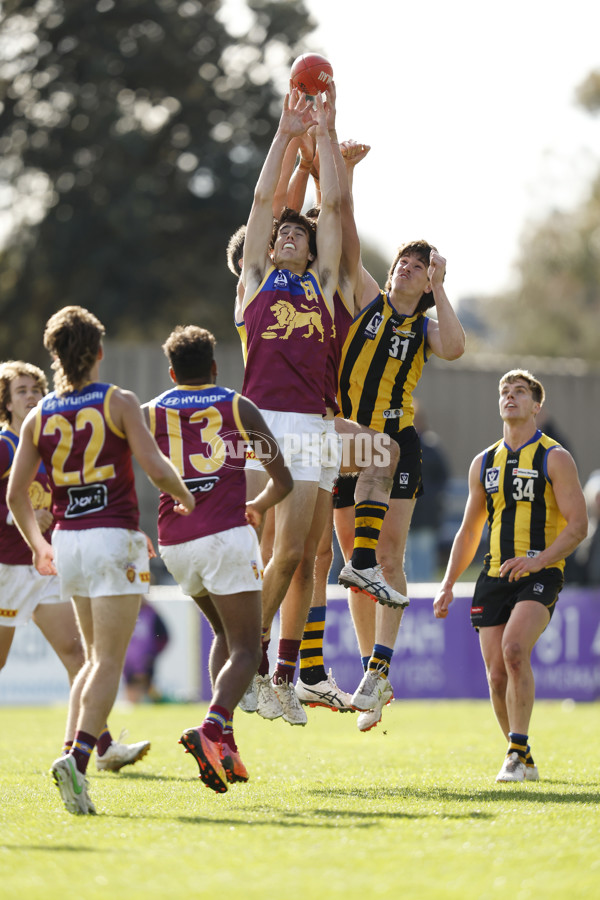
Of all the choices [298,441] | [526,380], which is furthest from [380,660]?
[526,380]

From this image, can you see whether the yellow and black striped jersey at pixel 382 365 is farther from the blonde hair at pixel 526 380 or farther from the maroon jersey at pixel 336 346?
the blonde hair at pixel 526 380

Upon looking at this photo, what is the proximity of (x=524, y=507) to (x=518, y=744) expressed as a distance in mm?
1557

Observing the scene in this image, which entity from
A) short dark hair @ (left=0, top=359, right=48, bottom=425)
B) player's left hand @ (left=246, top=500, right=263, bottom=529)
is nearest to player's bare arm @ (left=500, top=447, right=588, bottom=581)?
player's left hand @ (left=246, top=500, right=263, bottom=529)

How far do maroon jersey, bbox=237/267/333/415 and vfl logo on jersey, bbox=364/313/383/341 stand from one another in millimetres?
852

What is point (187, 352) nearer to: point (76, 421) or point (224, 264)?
point (76, 421)

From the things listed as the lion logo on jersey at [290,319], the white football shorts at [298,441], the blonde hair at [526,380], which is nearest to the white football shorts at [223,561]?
the white football shorts at [298,441]

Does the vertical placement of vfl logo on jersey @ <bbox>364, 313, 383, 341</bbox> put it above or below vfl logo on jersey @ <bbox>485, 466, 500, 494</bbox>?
above

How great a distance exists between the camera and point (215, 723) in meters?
6.64

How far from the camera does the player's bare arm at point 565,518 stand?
843cm

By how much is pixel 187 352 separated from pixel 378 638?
2922 mm

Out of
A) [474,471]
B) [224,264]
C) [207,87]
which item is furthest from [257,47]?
[474,471]

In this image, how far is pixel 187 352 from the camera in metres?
6.98

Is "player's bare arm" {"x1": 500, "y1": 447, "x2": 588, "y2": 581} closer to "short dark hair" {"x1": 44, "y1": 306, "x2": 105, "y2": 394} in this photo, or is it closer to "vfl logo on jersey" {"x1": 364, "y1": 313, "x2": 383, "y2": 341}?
"vfl logo on jersey" {"x1": 364, "y1": 313, "x2": 383, "y2": 341}

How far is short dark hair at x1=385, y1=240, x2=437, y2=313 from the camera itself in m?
8.88
